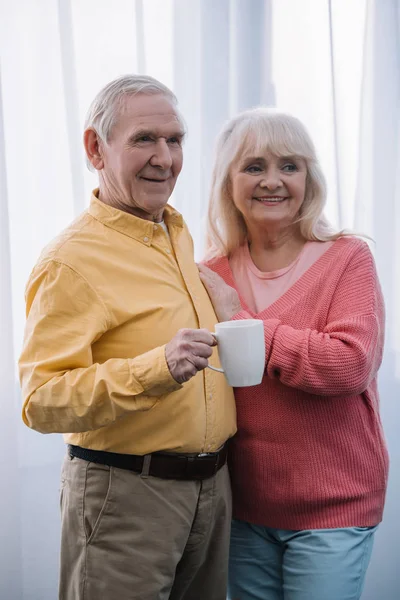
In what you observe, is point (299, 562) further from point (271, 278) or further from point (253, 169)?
point (253, 169)

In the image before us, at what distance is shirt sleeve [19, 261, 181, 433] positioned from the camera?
1.24 m

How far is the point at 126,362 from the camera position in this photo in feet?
4.15

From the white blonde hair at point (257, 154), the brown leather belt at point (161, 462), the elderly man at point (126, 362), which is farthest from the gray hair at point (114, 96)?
the brown leather belt at point (161, 462)

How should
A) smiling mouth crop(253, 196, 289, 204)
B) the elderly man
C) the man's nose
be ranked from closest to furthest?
the elderly man, the man's nose, smiling mouth crop(253, 196, 289, 204)

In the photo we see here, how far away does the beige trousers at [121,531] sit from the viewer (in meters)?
1.39

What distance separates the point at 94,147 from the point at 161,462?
0.64 m

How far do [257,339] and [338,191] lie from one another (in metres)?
1.09

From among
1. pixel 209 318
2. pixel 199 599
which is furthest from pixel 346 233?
pixel 199 599

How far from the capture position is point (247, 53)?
2.16 meters

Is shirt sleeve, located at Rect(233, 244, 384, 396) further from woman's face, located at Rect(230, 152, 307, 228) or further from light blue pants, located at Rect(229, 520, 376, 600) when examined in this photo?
light blue pants, located at Rect(229, 520, 376, 600)

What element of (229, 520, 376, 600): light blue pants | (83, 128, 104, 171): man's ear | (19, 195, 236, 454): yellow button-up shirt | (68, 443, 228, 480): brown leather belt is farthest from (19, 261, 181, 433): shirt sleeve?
(229, 520, 376, 600): light blue pants

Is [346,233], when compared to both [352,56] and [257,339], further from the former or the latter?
[352,56]

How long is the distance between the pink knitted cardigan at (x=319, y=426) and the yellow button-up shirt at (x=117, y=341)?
105 mm

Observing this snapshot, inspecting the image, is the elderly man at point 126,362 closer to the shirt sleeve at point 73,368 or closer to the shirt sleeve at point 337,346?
the shirt sleeve at point 73,368
